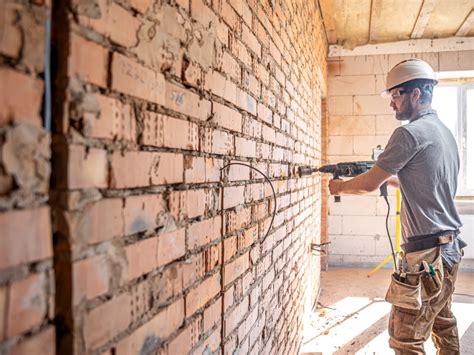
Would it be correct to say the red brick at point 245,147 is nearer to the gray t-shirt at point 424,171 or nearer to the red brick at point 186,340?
the red brick at point 186,340

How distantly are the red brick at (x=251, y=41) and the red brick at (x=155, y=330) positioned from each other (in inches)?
34.1

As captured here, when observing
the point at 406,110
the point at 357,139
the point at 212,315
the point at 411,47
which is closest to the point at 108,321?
the point at 212,315

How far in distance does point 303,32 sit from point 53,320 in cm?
266

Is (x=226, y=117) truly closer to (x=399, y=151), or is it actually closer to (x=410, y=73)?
(x=399, y=151)

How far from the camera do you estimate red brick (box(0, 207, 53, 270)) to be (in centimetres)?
43

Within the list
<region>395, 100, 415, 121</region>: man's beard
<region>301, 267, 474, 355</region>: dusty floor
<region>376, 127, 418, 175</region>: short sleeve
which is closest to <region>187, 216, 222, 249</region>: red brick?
<region>376, 127, 418, 175</region>: short sleeve

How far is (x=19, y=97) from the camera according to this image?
454 millimetres

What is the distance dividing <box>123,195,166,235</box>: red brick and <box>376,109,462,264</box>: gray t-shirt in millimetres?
1549

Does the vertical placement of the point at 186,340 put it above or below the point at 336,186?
below

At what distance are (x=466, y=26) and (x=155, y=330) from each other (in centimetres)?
542

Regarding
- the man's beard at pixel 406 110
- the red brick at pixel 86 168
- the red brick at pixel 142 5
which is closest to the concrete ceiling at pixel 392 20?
the man's beard at pixel 406 110

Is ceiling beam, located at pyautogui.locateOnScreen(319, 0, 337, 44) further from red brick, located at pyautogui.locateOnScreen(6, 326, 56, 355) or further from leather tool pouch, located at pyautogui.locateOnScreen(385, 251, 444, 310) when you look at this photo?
red brick, located at pyautogui.locateOnScreen(6, 326, 56, 355)

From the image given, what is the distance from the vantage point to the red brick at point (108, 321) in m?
0.55

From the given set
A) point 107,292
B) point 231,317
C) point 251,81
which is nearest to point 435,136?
point 251,81
